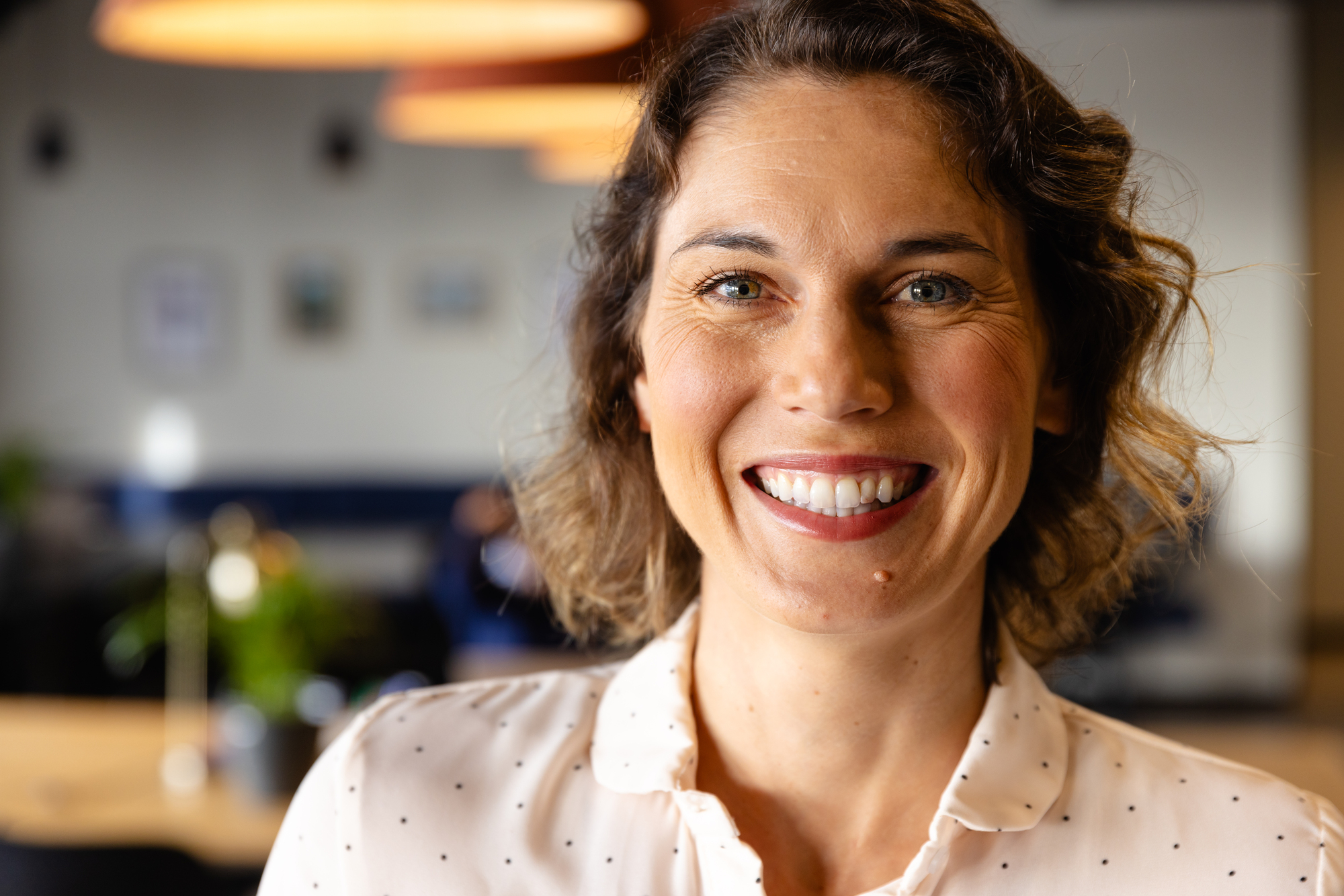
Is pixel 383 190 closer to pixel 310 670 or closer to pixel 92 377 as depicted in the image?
pixel 92 377

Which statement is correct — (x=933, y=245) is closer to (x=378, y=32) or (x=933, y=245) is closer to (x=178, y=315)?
(x=378, y=32)

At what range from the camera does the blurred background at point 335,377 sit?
244cm

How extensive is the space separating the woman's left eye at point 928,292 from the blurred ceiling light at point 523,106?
0.36 meters

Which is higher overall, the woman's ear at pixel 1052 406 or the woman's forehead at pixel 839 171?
the woman's forehead at pixel 839 171

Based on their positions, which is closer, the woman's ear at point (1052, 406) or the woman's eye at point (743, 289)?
the woman's eye at point (743, 289)

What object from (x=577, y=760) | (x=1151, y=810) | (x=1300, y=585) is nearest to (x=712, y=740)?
(x=577, y=760)

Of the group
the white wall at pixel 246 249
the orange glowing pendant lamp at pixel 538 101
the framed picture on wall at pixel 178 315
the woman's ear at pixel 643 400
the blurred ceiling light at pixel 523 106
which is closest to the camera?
the woman's ear at pixel 643 400

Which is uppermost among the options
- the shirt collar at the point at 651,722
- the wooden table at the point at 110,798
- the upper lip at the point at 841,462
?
the upper lip at the point at 841,462

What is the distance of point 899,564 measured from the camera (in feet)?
3.52

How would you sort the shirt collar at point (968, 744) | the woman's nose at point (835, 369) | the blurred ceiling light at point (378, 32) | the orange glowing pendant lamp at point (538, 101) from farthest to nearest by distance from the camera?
the blurred ceiling light at point (378, 32), the orange glowing pendant lamp at point (538, 101), the shirt collar at point (968, 744), the woman's nose at point (835, 369)

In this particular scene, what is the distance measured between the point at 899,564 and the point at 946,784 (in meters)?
0.25

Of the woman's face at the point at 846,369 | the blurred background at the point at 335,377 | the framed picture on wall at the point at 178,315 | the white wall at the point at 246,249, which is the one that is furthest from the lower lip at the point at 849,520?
the framed picture on wall at the point at 178,315

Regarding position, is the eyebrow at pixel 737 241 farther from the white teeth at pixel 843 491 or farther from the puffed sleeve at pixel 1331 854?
the puffed sleeve at pixel 1331 854

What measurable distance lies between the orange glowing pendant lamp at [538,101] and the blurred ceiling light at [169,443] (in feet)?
13.8
